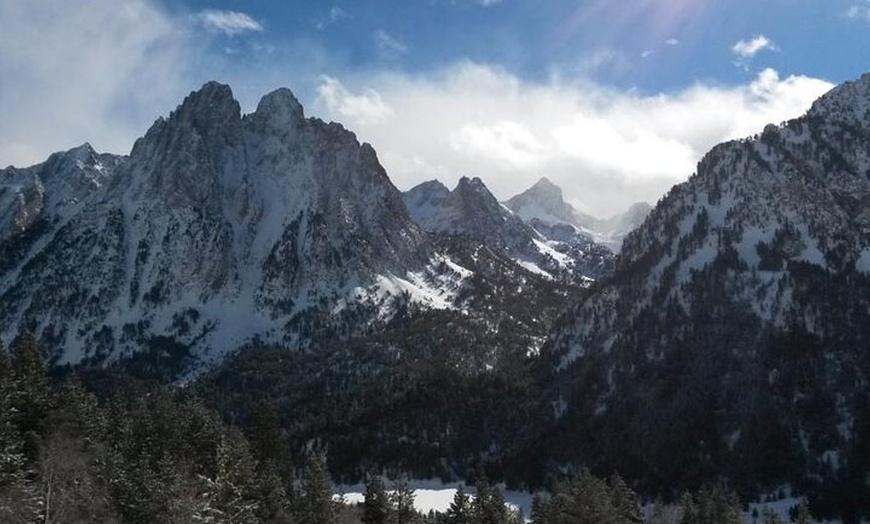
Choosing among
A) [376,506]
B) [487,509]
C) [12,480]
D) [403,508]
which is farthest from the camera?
[403,508]

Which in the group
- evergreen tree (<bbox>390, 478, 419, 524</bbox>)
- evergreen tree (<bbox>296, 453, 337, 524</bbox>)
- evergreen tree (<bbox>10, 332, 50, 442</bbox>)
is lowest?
evergreen tree (<bbox>390, 478, 419, 524</bbox>)

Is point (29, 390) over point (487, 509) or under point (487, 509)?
over

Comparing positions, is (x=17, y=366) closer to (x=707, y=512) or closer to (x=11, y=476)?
(x=11, y=476)

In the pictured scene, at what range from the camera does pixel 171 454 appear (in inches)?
3556

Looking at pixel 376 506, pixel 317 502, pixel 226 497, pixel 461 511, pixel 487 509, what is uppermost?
pixel 226 497

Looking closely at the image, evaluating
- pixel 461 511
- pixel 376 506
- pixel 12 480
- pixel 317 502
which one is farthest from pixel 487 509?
pixel 12 480

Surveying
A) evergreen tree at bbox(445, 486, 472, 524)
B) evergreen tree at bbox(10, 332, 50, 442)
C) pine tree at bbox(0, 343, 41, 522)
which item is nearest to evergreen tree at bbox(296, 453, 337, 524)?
evergreen tree at bbox(445, 486, 472, 524)

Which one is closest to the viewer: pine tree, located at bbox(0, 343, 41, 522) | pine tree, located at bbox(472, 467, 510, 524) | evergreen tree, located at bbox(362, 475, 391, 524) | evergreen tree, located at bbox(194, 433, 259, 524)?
→ evergreen tree, located at bbox(194, 433, 259, 524)

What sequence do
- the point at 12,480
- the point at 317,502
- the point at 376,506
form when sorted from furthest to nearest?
the point at 376,506, the point at 317,502, the point at 12,480

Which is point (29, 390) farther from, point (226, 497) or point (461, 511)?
point (461, 511)

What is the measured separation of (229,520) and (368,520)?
38.4 meters

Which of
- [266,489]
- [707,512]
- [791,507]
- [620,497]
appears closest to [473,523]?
[266,489]

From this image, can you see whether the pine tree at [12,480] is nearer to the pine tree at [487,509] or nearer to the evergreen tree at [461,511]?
the evergreen tree at [461,511]

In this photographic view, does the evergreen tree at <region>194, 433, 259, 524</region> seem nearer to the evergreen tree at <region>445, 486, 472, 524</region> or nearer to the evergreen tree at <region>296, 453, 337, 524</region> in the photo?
the evergreen tree at <region>296, 453, 337, 524</region>
